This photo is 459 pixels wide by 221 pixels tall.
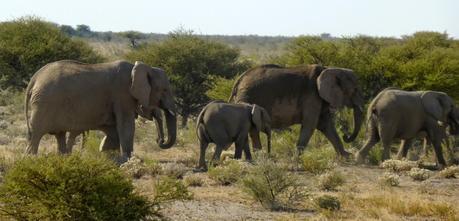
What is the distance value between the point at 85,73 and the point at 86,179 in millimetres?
7132

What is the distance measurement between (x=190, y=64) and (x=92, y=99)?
1493 centimetres

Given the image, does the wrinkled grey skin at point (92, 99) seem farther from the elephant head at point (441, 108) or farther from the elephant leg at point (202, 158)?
the elephant head at point (441, 108)

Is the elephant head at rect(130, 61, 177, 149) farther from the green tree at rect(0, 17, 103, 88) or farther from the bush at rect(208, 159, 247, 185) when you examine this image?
the green tree at rect(0, 17, 103, 88)

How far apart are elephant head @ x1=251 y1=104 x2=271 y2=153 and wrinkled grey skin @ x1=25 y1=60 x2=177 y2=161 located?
192 cm

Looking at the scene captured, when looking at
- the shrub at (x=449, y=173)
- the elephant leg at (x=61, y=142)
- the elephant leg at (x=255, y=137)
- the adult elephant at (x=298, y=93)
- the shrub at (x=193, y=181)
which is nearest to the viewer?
the shrub at (x=193, y=181)

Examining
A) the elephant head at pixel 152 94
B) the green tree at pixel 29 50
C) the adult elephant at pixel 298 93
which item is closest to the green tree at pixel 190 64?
the green tree at pixel 29 50

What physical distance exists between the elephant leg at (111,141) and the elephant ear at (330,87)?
15.5 feet

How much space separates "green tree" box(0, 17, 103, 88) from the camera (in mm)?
31438

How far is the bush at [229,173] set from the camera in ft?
46.9

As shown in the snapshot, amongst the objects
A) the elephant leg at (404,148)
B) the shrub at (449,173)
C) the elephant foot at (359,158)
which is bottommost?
the elephant foot at (359,158)

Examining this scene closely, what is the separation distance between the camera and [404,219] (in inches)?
444

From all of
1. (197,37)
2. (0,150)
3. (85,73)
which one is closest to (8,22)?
(197,37)

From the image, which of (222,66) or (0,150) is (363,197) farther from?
(222,66)

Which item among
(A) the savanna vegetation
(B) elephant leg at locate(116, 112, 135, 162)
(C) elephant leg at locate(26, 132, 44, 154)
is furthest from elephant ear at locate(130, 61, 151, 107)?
(C) elephant leg at locate(26, 132, 44, 154)
